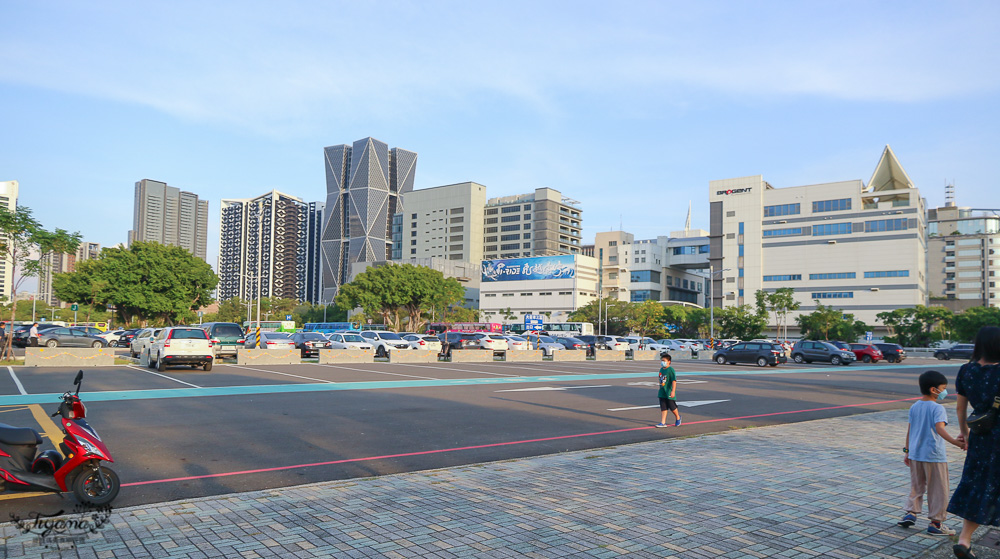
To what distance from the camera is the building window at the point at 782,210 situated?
110750mm

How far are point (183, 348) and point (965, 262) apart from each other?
165 m

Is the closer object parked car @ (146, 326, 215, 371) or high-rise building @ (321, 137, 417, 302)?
parked car @ (146, 326, 215, 371)

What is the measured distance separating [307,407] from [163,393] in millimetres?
4721

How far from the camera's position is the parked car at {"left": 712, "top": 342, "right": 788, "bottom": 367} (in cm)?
3941

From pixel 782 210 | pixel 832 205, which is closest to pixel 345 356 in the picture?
pixel 832 205

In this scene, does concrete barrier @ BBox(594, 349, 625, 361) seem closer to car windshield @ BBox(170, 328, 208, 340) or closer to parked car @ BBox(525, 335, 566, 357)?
parked car @ BBox(525, 335, 566, 357)

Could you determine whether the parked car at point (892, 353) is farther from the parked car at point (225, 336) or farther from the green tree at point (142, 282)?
the green tree at point (142, 282)

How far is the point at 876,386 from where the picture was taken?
24625 mm

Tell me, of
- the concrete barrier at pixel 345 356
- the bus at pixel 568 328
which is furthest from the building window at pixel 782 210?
the concrete barrier at pixel 345 356

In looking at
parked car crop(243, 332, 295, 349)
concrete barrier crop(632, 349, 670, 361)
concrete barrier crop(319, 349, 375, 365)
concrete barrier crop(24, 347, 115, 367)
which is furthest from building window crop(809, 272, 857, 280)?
concrete barrier crop(24, 347, 115, 367)

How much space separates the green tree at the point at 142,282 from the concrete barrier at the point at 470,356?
38.8 m

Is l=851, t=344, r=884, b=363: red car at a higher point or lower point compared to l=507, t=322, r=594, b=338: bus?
lower

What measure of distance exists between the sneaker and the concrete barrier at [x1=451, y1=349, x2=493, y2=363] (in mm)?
30730

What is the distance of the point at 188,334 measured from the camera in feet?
77.4
